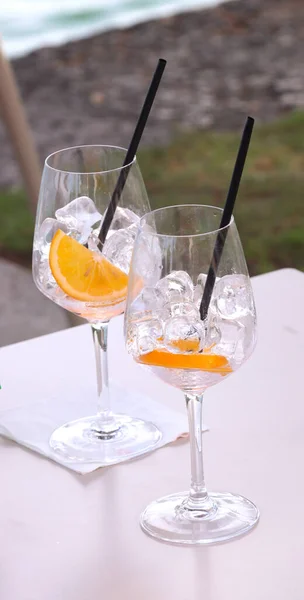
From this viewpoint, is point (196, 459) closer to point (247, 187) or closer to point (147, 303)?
point (147, 303)

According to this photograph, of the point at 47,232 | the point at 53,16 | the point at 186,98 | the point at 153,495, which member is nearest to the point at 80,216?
the point at 47,232

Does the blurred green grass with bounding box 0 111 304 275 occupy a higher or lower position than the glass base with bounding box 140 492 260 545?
lower

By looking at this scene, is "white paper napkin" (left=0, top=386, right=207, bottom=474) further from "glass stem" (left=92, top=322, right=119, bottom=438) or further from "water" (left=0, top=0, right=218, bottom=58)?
"water" (left=0, top=0, right=218, bottom=58)

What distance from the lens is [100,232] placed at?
37.5 inches

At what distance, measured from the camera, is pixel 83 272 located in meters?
0.95

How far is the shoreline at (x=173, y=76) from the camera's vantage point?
477 centimetres

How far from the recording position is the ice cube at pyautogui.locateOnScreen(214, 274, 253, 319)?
78 centimetres

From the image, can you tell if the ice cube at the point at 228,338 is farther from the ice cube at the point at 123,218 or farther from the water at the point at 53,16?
the water at the point at 53,16

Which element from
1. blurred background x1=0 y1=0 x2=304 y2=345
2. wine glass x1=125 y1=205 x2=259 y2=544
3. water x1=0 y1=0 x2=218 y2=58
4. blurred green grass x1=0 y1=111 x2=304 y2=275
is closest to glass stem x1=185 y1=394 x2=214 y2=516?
wine glass x1=125 y1=205 x2=259 y2=544

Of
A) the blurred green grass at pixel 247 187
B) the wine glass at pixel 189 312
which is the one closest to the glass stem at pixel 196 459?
the wine glass at pixel 189 312

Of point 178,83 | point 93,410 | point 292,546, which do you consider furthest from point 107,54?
point 292,546

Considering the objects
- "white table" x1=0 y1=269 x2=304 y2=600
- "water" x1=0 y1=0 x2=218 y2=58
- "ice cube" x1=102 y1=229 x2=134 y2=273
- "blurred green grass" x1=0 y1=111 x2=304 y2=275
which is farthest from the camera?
"blurred green grass" x1=0 y1=111 x2=304 y2=275

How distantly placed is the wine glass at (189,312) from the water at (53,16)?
9.38 ft

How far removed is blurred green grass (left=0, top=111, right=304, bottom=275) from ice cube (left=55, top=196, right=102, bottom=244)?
2988 millimetres
